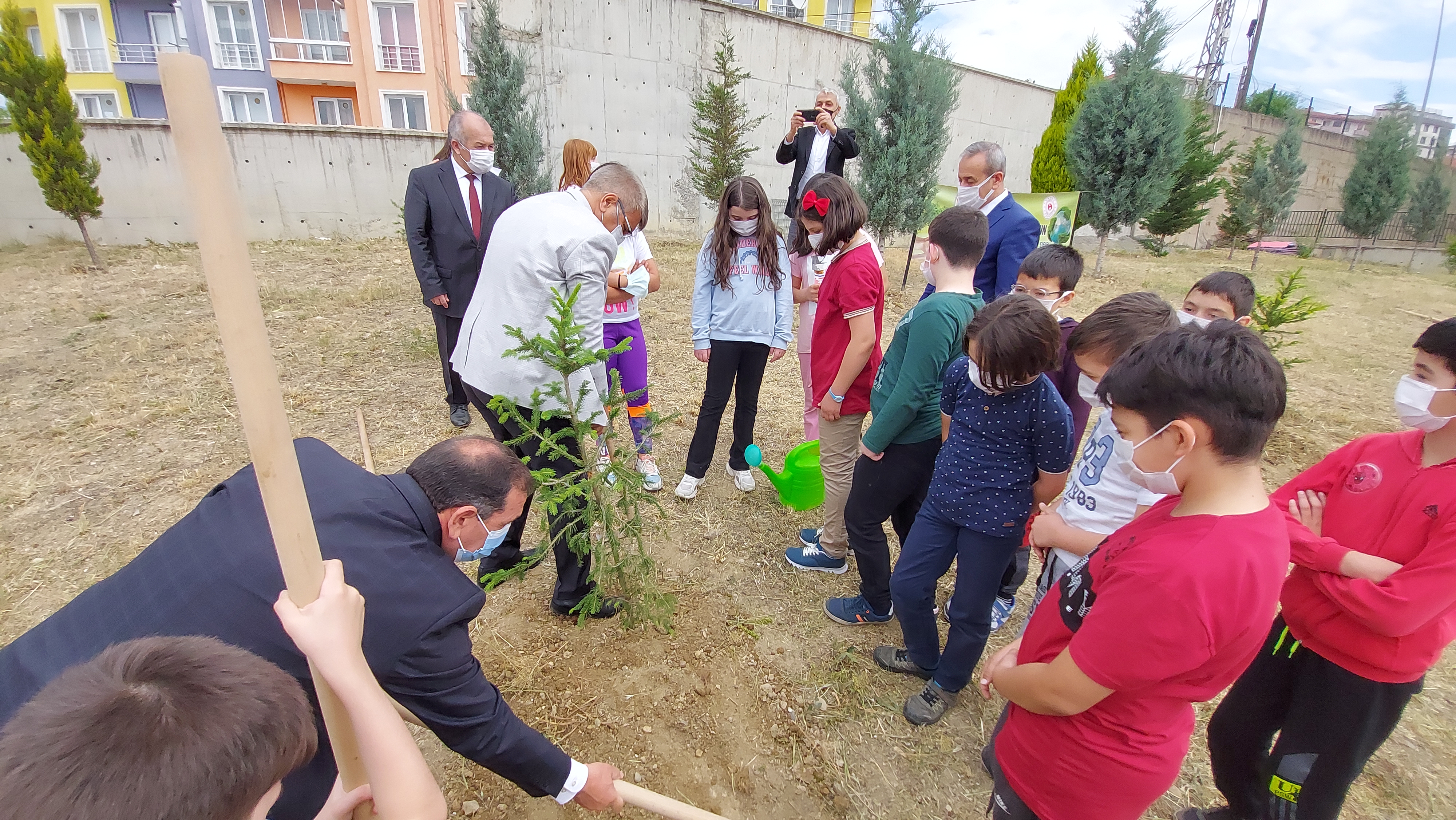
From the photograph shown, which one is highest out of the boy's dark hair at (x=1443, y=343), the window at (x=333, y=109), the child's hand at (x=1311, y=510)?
the window at (x=333, y=109)

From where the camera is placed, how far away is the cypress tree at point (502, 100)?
10109mm

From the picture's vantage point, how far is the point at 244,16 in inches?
778

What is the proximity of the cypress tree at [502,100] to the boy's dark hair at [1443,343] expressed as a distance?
10.2 metres

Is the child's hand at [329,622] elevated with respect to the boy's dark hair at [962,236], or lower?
lower

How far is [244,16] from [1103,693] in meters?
27.5

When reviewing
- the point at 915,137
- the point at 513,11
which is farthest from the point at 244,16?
the point at 915,137

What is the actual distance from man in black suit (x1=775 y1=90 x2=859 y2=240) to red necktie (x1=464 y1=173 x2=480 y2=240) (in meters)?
2.79

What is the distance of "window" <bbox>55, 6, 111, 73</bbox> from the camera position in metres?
20.7

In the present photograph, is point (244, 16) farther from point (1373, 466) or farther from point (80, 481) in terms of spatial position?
point (1373, 466)

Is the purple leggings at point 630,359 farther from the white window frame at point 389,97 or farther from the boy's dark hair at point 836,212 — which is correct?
the white window frame at point 389,97

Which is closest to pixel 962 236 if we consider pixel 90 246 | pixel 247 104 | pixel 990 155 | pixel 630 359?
pixel 990 155

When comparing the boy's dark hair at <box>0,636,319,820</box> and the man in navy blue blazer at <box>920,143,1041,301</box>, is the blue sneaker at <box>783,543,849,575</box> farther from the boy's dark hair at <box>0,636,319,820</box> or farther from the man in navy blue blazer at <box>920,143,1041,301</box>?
the boy's dark hair at <box>0,636,319,820</box>

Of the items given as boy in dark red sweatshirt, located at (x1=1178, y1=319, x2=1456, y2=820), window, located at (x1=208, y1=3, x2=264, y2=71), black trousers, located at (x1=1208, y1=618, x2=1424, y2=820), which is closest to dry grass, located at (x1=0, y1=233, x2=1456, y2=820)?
black trousers, located at (x1=1208, y1=618, x2=1424, y2=820)

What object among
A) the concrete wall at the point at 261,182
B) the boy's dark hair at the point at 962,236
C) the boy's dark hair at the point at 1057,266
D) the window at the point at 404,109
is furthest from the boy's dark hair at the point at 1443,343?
the window at the point at 404,109
